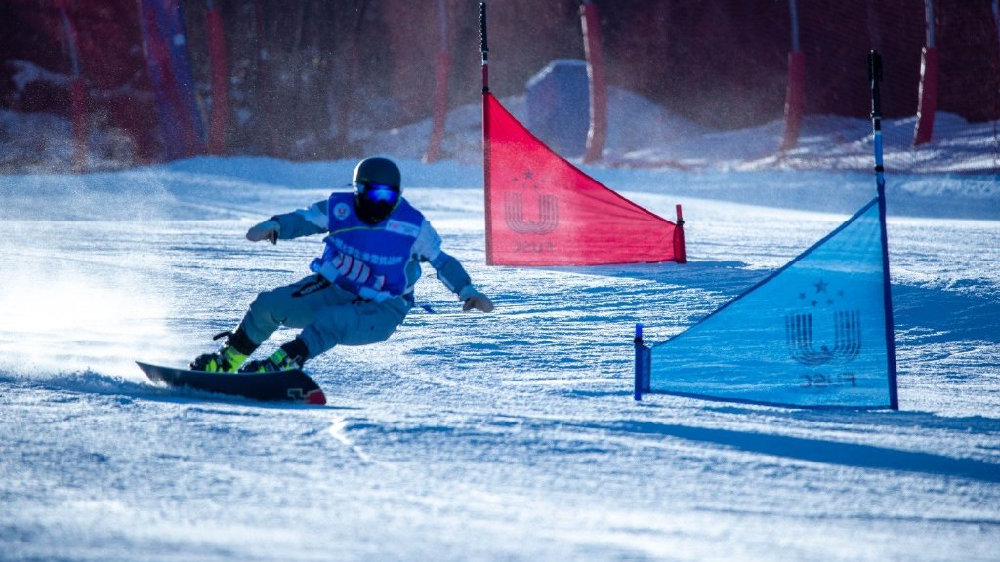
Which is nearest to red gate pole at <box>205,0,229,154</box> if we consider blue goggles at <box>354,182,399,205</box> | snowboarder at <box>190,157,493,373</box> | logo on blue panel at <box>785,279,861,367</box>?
snowboarder at <box>190,157,493,373</box>

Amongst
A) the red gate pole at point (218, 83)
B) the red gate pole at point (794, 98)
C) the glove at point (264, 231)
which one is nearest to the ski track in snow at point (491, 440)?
the glove at point (264, 231)

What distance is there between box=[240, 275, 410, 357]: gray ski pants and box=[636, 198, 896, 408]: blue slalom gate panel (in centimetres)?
145

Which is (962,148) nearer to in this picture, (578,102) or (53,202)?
(578,102)

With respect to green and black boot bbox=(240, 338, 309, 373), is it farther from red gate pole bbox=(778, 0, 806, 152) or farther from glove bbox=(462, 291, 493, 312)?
red gate pole bbox=(778, 0, 806, 152)

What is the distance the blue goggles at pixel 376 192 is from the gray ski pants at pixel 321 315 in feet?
1.75

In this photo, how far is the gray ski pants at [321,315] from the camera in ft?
19.9

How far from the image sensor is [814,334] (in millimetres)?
5551

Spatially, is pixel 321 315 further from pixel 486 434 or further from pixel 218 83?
pixel 218 83

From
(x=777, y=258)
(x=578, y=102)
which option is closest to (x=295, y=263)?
(x=777, y=258)

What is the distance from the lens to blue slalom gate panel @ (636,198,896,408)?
5.48 metres

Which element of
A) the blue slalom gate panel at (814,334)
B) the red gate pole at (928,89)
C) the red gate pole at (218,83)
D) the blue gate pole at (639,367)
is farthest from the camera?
the red gate pole at (218,83)

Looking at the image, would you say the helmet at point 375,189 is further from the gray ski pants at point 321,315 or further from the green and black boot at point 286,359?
the green and black boot at point 286,359

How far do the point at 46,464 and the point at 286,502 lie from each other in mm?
1054

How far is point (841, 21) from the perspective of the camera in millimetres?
25156
